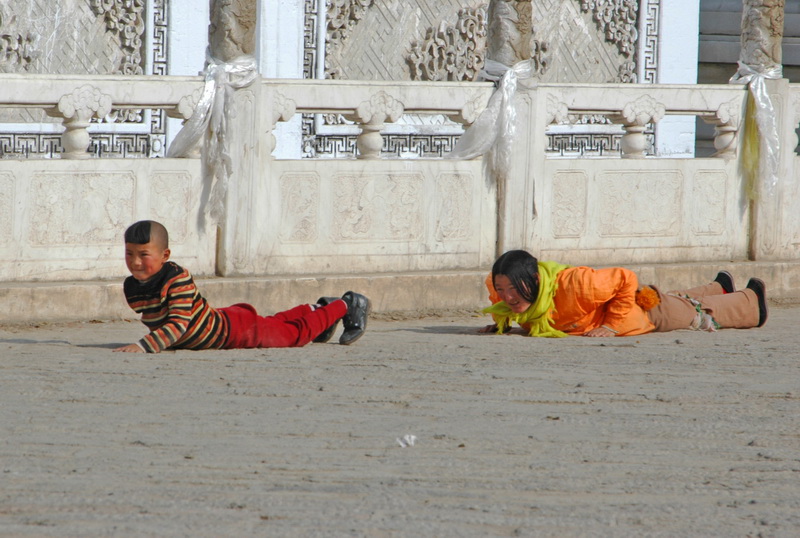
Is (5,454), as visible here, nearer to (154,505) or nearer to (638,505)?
(154,505)

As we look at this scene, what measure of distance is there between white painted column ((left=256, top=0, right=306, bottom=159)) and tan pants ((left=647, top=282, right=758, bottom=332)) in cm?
501

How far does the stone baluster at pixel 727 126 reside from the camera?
8602 mm

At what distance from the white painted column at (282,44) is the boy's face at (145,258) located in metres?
5.57

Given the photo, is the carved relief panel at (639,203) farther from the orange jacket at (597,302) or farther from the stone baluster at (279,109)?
the stone baluster at (279,109)

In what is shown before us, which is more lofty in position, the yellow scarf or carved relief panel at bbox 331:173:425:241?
carved relief panel at bbox 331:173:425:241

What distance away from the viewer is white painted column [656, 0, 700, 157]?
12984mm

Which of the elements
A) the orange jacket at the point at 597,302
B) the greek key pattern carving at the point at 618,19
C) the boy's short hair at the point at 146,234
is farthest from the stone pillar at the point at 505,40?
the greek key pattern carving at the point at 618,19

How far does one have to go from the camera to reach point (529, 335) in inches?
259

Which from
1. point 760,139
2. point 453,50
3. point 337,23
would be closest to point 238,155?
point 760,139

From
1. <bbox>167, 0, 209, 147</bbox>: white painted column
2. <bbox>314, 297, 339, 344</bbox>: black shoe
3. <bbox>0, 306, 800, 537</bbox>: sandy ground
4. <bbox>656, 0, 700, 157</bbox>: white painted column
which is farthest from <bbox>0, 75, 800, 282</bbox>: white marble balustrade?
<bbox>656, 0, 700, 157</bbox>: white painted column

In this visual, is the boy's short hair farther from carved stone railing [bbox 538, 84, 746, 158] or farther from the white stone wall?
carved stone railing [bbox 538, 84, 746, 158]

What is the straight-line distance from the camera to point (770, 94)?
341 inches

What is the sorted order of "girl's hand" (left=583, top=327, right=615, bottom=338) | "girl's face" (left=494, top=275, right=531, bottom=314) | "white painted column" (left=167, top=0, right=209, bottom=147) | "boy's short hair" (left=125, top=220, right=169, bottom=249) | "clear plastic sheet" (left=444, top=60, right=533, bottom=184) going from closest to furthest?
"boy's short hair" (left=125, top=220, right=169, bottom=249), "girl's face" (left=494, top=275, right=531, bottom=314), "girl's hand" (left=583, top=327, right=615, bottom=338), "clear plastic sheet" (left=444, top=60, right=533, bottom=184), "white painted column" (left=167, top=0, right=209, bottom=147)

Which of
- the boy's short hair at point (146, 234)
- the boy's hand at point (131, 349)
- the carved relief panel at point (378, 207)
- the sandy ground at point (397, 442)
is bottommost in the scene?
the sandy ground at point (397, 442)
